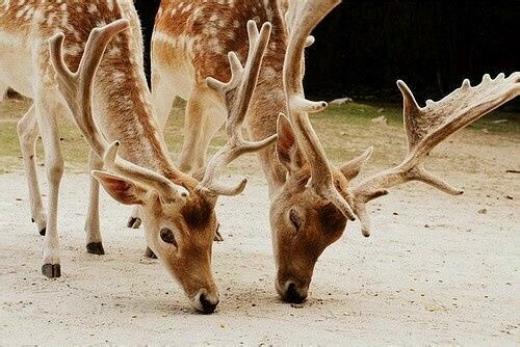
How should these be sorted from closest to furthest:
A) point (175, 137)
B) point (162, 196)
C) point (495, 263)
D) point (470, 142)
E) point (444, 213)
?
point (162, 196)
point (495, 263)
point (444, 213)
point (175, 137)
point (470, 142)

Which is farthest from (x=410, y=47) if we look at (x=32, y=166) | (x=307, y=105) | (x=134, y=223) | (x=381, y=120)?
(x=307, y=105)

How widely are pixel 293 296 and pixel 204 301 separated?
1.70 feet

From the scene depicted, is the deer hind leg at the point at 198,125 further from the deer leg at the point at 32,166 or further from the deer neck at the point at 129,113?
the deer leg at the point at 32,166

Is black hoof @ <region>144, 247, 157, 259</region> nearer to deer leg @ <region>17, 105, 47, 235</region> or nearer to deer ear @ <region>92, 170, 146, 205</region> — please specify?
deer leg @ <region>17, 105, 47, 235</region>

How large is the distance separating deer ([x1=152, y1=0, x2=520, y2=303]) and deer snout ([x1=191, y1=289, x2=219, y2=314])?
1.48 ft

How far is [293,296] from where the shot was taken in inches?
187

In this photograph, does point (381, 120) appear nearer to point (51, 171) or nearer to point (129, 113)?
point (51, 171)

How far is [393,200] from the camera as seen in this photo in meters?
7.99

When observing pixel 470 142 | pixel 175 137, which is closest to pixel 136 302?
pixel 175 137

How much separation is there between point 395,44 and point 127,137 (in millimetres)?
12138

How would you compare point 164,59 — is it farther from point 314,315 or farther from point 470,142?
point 470,142

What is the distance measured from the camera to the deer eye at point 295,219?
471 cm

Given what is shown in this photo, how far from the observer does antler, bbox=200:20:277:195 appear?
14.7 ft

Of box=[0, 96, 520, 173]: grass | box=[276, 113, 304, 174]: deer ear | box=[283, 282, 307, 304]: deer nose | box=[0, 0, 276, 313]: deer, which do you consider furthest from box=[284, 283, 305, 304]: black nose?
box=[0, 96, 520, 173]: grass
